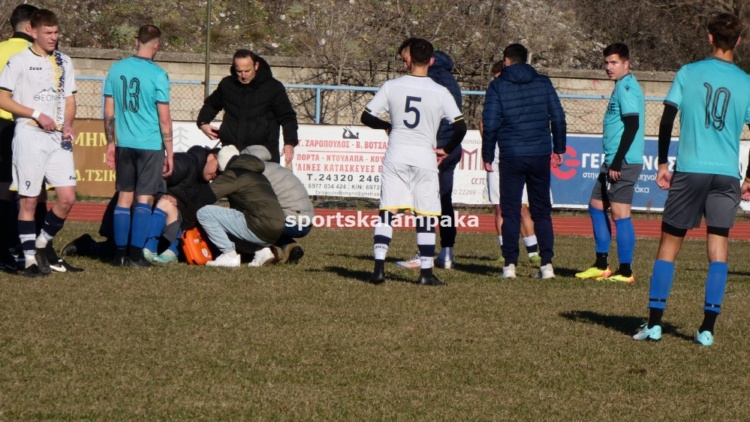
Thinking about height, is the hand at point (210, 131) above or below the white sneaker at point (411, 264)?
above

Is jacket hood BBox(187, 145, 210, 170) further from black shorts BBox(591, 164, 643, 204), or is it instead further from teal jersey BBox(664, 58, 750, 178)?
teal jersey BBox(664, 58, 750, 178)

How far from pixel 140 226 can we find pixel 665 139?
17.5 feet

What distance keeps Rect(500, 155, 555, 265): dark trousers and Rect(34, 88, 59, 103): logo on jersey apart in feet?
13.6

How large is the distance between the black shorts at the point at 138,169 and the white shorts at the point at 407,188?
228cm

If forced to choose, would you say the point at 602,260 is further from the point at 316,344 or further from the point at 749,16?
the point at 749,16

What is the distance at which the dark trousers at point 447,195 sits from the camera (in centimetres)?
1192

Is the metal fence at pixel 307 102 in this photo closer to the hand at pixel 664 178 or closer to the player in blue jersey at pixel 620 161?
the player in blue jersey at pixel 620 161

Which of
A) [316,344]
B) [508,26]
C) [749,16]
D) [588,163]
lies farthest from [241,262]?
[749,16]

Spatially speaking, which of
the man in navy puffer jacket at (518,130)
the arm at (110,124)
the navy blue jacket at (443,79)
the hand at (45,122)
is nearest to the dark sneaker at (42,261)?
the arm at (110,124)

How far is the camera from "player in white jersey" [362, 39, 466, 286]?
1002 centimetres

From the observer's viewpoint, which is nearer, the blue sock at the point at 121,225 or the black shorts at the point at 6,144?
the black shorts at the point at 6,144

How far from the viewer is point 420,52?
10.0m

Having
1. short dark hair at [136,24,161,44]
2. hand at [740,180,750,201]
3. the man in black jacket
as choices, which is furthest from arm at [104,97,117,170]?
hand at [740,180,750,201]

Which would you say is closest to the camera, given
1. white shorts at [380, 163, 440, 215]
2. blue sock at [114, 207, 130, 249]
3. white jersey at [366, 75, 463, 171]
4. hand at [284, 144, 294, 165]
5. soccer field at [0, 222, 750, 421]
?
soccer field at [0, 222, 750, 421]
